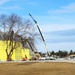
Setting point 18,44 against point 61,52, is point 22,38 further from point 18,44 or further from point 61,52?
point 61,52

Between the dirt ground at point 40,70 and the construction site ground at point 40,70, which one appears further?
the construction site ground at point 40,70

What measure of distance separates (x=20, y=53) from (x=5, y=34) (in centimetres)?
2369

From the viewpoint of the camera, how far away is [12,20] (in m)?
91.6

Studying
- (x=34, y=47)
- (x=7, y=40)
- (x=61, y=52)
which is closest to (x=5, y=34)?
(x=7, y=40)

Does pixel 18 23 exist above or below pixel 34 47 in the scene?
above

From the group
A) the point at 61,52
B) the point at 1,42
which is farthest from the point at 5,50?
the point at 61,52

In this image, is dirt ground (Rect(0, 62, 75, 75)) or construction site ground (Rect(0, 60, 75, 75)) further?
construction site ground (Rect(0, 60, 75, 75))

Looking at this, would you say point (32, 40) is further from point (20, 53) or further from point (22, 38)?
point (20, 53)

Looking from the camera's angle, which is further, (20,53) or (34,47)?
(20,53)

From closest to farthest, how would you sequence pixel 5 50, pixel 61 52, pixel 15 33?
1. pixel 15 33
2. pixel 5 50
3. pixel 61 52

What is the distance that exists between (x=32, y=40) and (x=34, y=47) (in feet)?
11.5

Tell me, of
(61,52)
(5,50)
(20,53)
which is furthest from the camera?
(61,52)

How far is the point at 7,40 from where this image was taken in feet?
309

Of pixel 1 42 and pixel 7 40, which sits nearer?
pixel 7 40
